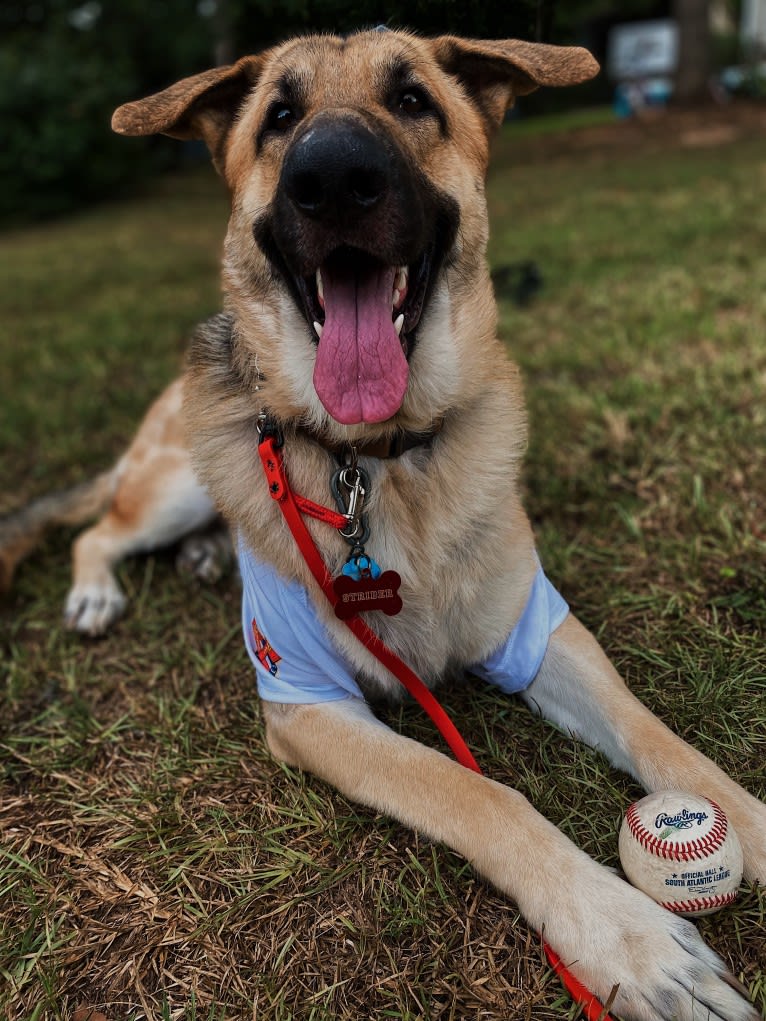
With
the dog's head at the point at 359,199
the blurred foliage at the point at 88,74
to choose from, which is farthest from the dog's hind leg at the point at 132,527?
the blurred foliage at the point at 88,74

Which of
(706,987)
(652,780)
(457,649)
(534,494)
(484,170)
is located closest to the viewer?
(706,987)

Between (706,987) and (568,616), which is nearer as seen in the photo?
(706,987)

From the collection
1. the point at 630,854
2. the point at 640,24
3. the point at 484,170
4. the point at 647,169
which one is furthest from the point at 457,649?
the point at 640,24

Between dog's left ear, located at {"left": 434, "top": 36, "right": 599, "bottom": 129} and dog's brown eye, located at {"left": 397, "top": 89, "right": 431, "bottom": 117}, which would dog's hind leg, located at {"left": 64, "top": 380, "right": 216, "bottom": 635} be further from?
dog's left ear, located at {"left": 434, "top": 36, "right": 599, "bottom": 129}

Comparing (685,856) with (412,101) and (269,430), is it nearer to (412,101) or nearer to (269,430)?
(269,430)

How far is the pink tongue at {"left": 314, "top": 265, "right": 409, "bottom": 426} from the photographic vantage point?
2301 millimetres

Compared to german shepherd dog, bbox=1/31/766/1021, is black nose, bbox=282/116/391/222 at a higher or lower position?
higher

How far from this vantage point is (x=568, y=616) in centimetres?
268

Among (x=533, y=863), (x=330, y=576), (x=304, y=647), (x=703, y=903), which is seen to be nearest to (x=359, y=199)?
(x=330, y=576)

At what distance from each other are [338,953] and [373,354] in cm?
159

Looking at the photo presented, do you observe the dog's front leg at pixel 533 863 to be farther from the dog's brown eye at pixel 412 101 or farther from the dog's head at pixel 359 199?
the dog's brown eye at pixel 412 101

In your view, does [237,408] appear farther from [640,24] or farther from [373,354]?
[640,24]

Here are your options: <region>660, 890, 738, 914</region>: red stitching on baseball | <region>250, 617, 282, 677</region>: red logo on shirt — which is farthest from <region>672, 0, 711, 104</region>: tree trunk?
<region>660, 890, 738, 914</region>: red stitching on baseball

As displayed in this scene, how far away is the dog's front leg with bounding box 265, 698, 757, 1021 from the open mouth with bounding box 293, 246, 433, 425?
928 millimetres
